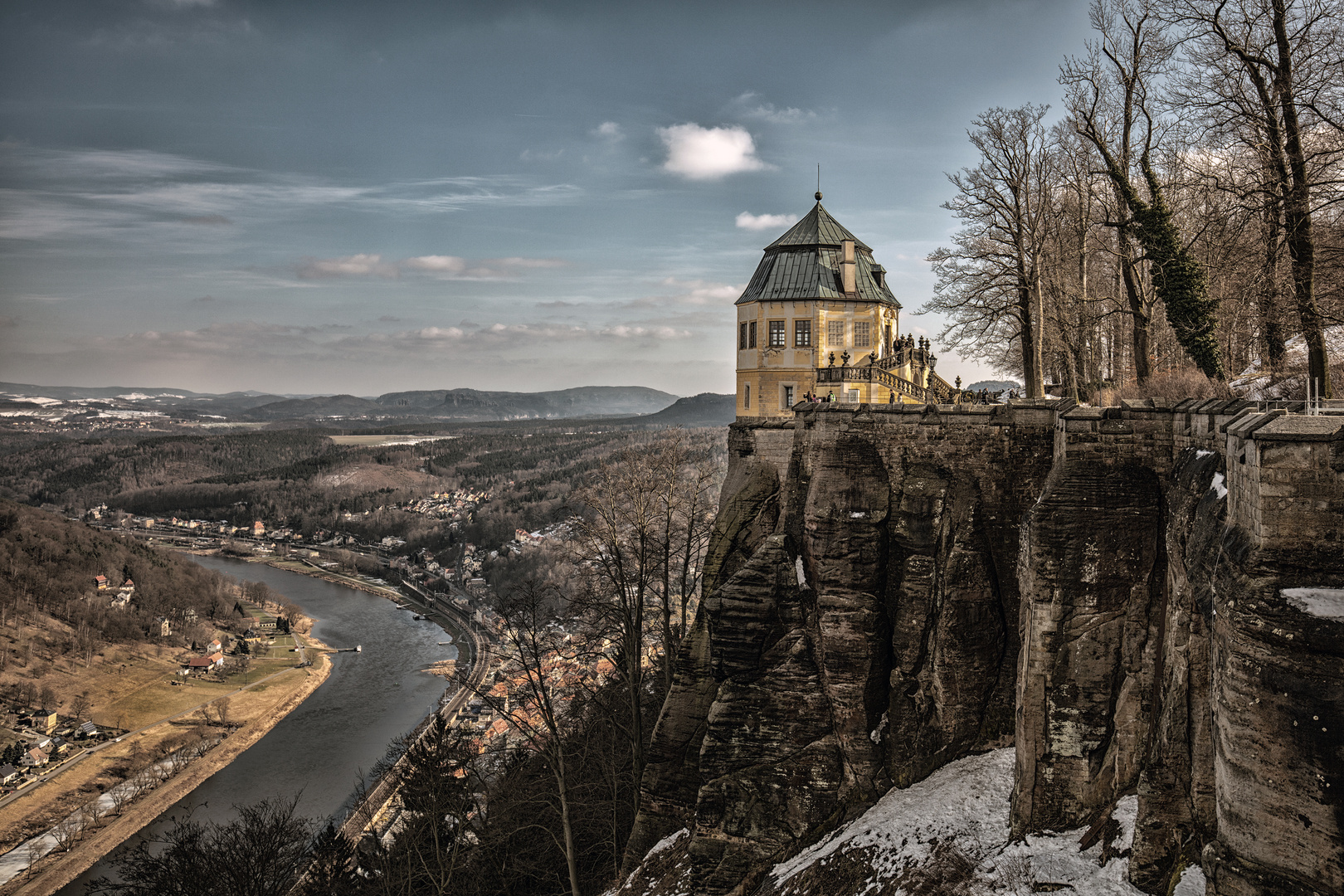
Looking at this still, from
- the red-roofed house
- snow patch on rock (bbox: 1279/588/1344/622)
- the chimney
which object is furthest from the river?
snow patch on rock (bbox: 1279/588/1344/622)

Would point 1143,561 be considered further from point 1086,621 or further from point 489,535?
point 489,535

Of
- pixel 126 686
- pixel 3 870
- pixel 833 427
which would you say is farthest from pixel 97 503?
pixel 833 427

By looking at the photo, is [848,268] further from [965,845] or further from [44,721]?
[44,721]

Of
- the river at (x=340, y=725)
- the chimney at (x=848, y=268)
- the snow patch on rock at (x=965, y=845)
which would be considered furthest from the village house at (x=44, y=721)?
the snow patch on rock at (x=965, y=845)

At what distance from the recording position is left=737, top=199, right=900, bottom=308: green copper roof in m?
25.6

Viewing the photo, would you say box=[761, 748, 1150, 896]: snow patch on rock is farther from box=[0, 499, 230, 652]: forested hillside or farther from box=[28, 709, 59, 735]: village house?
box=[0, 499, 230, 652]: forested hillside

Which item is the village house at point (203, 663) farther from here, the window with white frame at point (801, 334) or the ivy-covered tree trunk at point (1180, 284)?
the ivy-covered tree trunk at point (1180, 284)

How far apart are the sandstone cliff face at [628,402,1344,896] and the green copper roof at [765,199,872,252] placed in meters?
8.80

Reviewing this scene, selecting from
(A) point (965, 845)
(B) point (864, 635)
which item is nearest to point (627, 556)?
(B) point (864, 635)

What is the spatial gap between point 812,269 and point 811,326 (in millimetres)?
2061

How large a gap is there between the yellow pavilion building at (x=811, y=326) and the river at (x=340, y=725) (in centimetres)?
2786

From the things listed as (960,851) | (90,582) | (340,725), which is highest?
(960,851)

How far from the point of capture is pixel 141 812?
47719 mm

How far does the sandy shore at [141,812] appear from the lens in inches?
1607
